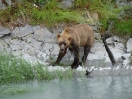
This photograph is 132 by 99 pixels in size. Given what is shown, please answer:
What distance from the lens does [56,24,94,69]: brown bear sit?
1017 cm

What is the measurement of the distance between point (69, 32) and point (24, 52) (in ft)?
4.14

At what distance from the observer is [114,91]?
8102 millimetres

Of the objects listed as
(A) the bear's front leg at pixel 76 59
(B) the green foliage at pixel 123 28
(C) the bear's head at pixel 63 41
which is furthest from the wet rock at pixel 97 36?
(C) the bear's head at pixel 63 41

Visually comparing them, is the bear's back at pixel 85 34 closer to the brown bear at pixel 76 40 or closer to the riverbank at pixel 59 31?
the brown bear at pixel 76 40

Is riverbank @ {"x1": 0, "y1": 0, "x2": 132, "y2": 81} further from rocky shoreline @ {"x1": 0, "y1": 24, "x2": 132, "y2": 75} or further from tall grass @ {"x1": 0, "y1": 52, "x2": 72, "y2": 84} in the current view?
tall grass @ {"x1": 0, "y1": 52, "x2": 72, "y2": 84}

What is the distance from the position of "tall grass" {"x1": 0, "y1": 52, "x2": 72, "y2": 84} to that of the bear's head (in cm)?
87

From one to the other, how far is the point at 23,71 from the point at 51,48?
197 centimetres

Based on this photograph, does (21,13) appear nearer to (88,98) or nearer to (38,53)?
(38,53)

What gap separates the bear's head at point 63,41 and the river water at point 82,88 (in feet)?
3.54

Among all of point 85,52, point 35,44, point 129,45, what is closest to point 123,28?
point 129,45

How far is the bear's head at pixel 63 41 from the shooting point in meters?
10.1

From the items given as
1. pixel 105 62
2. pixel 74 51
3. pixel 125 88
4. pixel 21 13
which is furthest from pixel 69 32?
pixel 125 88

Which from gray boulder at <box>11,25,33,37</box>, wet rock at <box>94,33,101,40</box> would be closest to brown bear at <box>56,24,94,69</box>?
wet rock at <box>94,33,101,40</box>

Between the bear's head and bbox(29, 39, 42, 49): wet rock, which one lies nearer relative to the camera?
the bear's head
